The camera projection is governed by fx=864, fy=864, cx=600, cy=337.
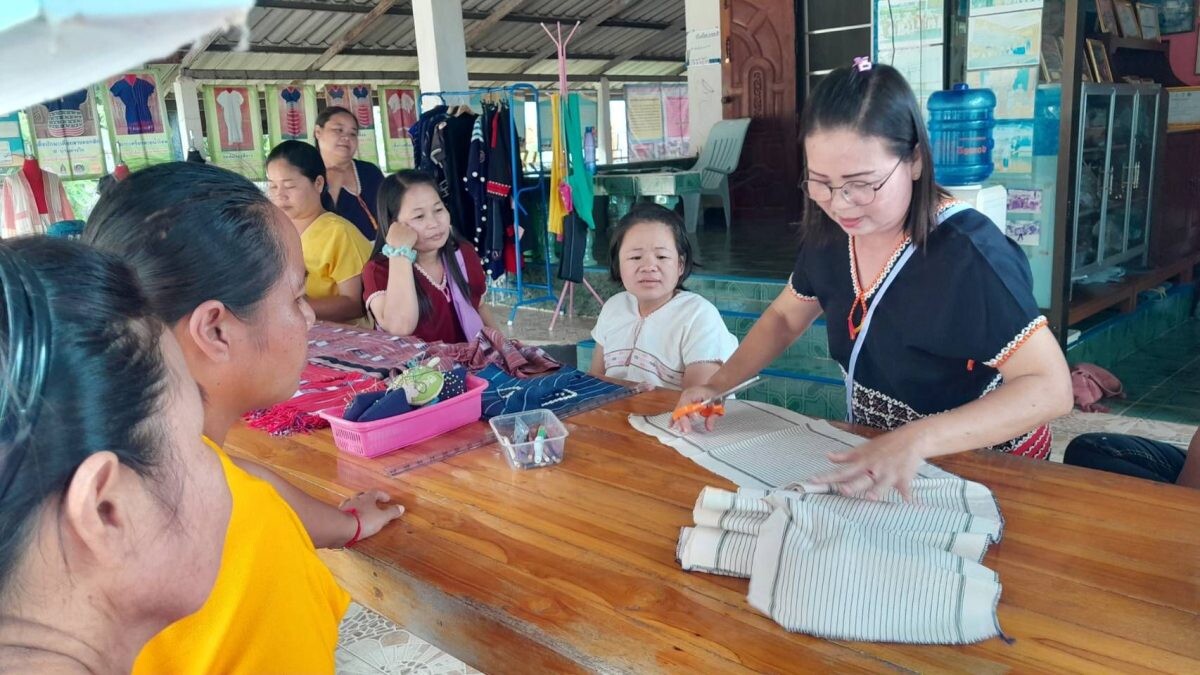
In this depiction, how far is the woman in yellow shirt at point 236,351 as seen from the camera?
3.35 ft

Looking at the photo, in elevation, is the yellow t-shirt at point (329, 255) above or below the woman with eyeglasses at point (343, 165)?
below

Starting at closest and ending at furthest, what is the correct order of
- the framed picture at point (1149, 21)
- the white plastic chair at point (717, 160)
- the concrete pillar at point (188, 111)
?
the framed picture at point (1149, 21) < the white plastic chair at point (717, 160) < the concrete pillar at point (188, 111)

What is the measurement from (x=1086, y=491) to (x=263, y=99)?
9.61 metres

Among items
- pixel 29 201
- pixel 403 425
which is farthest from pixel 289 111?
pixel 403 425

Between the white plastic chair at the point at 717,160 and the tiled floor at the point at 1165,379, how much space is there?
3.59m

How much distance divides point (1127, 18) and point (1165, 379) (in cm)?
263

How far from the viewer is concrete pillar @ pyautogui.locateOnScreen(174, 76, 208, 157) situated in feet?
31.2

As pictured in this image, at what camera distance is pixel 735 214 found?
823cm

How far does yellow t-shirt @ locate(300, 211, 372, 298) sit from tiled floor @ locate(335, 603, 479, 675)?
1126mm

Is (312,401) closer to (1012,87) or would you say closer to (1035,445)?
(1035,445)

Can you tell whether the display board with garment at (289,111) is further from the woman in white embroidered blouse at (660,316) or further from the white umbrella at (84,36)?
the white umbrella at (84,36)

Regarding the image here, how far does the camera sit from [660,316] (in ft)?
7.78

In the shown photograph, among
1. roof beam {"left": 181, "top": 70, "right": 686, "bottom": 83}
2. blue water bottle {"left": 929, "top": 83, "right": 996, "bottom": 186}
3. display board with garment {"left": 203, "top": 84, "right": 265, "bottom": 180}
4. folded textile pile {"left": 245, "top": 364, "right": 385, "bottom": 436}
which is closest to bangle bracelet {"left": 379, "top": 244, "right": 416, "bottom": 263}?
folded textile pile {"left": 245, "top": 364, "right": 385, "bottom": 436}

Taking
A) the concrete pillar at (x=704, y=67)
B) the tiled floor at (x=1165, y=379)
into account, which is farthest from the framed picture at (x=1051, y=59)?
the concrete pillar at (x=704, y=67)
